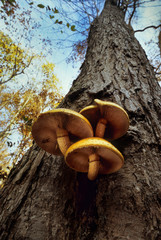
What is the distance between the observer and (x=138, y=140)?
1320 millimetres

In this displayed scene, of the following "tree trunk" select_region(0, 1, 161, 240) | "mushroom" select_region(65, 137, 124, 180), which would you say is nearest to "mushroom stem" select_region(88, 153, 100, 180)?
"mushroom" select_region(65, 137, 124, 180)

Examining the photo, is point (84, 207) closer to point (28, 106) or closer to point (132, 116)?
point (132, 116)

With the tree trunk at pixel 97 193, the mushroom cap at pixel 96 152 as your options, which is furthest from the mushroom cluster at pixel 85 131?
the tree trunk at pixel 97 193

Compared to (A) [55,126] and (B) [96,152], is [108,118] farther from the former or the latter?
(A) [55,126]

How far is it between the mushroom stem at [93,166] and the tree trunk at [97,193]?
155mm

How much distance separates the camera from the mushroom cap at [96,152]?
99 cm

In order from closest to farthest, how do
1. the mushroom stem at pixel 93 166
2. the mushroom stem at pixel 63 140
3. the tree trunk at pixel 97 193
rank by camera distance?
Answer: 1. the tree trunk at pixel 97 193
2. the mushroom stem at pixel 93 166
3. the mushroom stem at pixel 63 140

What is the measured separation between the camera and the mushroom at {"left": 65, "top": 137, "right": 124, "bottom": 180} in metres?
1.00

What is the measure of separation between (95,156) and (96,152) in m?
0.03

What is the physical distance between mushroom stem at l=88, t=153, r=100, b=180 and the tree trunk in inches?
6.1

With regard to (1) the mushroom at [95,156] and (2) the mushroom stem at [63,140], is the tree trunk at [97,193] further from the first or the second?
(2) the mushroom stem at [63,140]

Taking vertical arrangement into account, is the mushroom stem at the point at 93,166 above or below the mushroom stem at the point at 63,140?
below

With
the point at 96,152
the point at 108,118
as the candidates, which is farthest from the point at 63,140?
the point at 108,118

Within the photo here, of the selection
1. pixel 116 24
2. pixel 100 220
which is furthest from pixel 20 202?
pixel 116 24
